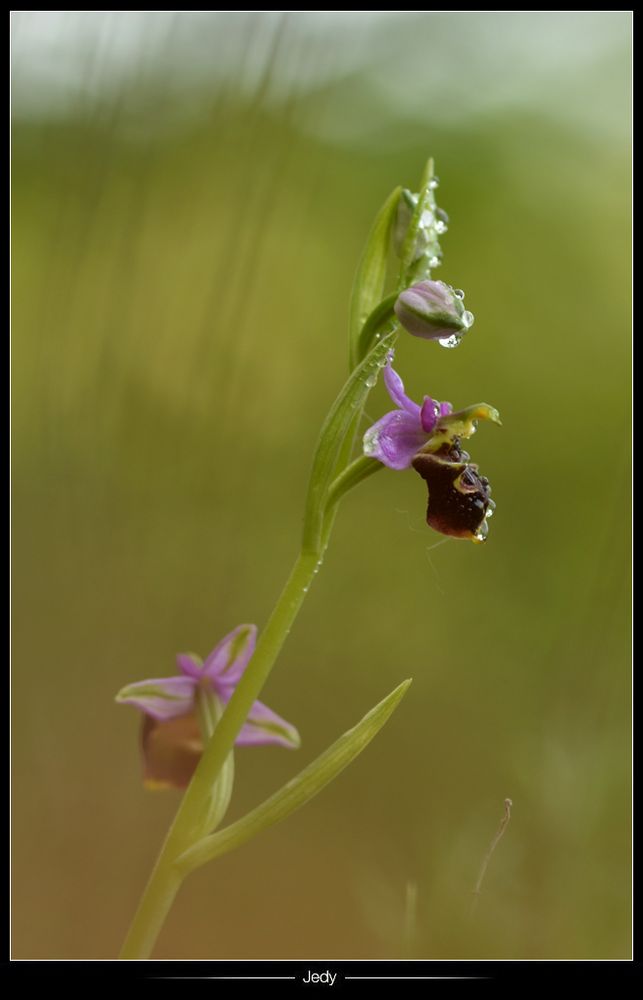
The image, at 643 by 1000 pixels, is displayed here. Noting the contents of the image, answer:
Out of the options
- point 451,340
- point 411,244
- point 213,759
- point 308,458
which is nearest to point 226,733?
point 213,759

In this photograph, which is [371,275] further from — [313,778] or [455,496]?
[313,778]

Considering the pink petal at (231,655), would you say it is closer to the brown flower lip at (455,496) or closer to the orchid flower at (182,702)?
the orchid flower at (182,702)

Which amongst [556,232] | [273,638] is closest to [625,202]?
[556,232]

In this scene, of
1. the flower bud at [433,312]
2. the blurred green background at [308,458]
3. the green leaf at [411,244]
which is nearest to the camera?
the flower bud at [433,312]

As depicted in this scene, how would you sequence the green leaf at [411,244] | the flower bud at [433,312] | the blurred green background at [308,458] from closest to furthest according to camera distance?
1. the flower bud at [433,312]
2. the green leaf at [411,244]
3. the blurred green background at [308,458]

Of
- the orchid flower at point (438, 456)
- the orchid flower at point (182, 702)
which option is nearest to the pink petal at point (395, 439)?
the orchid flower at point (438, 456)
